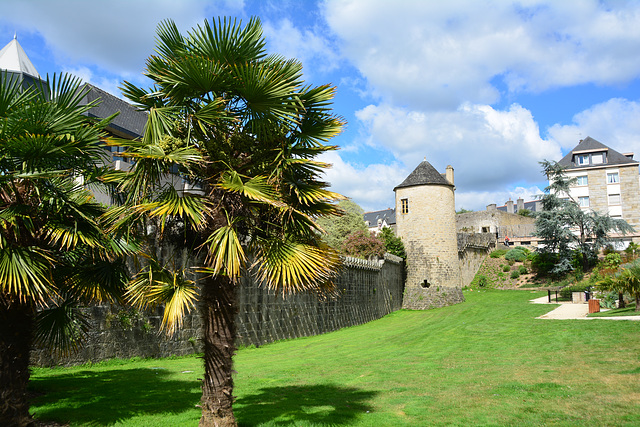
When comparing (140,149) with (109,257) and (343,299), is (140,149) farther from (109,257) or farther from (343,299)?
(343,299)

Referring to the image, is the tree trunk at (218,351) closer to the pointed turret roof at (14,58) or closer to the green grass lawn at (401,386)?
the green grass lawn at (401,386)

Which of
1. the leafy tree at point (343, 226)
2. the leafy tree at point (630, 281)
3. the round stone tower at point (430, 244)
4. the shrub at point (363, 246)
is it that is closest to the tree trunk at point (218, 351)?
the leafy tree at point (630, 281)

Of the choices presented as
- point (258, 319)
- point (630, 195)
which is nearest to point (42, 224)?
point (258, 319)

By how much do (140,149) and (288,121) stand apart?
196 centimetres

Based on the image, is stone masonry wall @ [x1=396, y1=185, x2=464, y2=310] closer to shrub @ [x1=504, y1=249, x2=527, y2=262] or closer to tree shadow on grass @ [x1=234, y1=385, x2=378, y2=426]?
shrub @ [x1=504, y1=249, x2=527, y2=262]

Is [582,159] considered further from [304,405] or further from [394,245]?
[304,405]

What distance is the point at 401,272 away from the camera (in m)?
33.7

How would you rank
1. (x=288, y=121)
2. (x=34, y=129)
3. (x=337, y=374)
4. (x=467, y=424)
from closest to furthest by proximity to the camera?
1. (x=34, y=129)
2. (x=467, y=424)
3. (x=288, y=121)
4. (x=337, y=374)

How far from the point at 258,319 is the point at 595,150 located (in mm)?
43986

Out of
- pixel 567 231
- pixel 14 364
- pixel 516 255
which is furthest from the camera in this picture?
pixel 516 255

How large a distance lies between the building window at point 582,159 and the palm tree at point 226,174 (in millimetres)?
48808

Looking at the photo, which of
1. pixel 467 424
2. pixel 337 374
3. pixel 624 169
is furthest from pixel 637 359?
pixel 624 169

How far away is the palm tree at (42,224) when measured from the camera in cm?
521

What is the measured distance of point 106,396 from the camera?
7.52 meters
